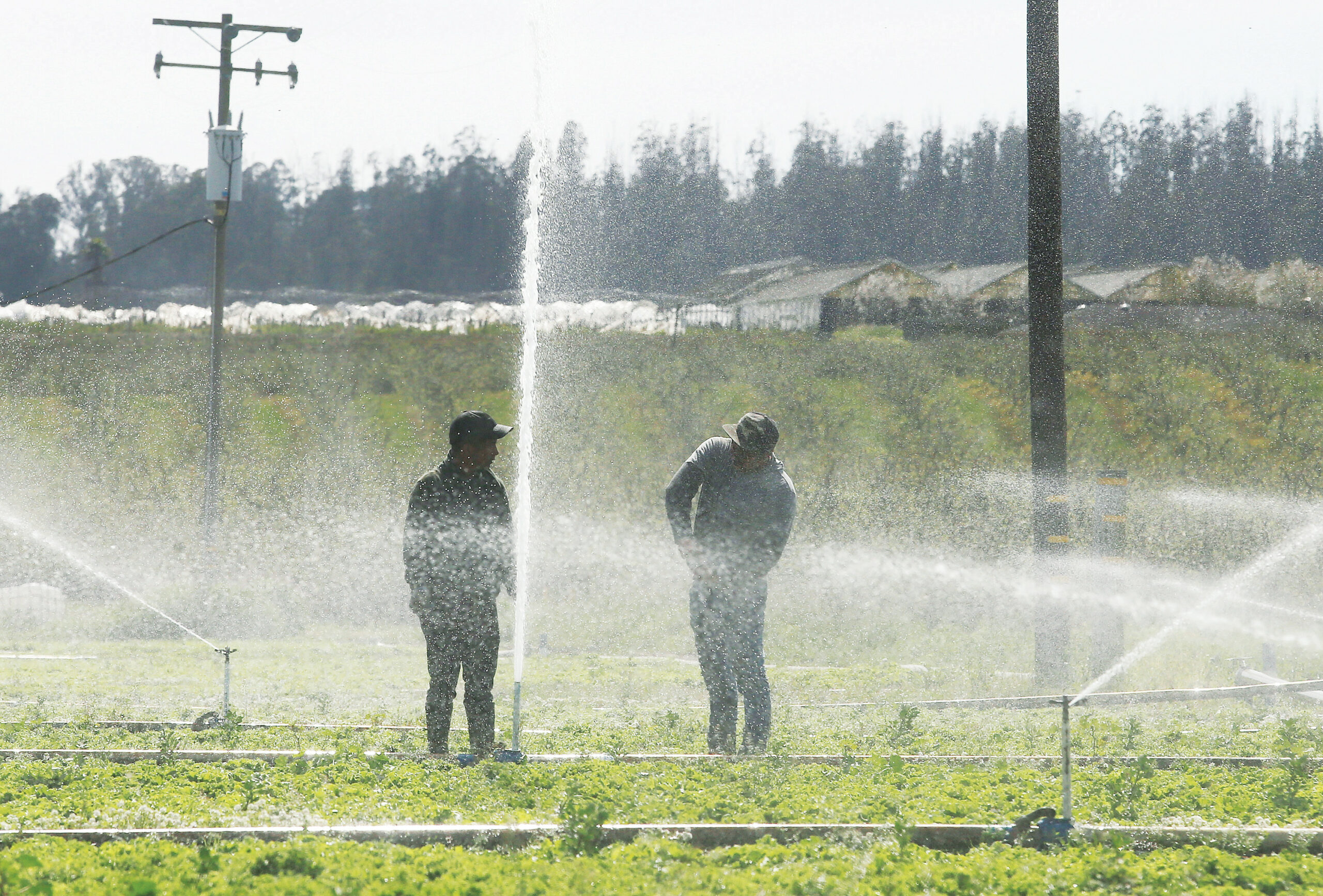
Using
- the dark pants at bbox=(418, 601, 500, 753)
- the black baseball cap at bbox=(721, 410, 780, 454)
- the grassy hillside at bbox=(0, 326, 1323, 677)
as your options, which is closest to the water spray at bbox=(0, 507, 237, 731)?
the grassy hillside at bbox=(0, 326, 1323, 677)

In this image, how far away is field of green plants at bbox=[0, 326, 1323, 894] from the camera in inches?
199

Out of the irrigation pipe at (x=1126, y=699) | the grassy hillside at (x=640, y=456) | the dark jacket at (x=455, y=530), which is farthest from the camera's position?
the grassy hillside at (x=640, y=456)

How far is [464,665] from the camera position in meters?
7.49

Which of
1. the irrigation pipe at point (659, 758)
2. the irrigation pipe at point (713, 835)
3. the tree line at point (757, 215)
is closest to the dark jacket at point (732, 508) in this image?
the irrigation pipe at point (659, 758)

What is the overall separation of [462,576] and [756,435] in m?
1.96

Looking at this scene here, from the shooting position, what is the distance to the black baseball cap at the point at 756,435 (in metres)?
7.59

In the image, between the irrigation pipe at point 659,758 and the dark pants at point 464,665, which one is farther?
the dark pants at point 464,665

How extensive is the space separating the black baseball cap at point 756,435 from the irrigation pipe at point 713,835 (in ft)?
9.19

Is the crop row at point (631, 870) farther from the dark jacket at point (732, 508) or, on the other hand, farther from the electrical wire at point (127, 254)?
the electrical wire at point (127, 254)

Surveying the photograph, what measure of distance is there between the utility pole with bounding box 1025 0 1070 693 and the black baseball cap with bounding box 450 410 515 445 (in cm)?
621

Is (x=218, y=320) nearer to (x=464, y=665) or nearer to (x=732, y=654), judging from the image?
(x=464, y=665)

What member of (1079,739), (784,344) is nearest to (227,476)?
(784,344)

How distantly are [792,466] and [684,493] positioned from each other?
61.2 ft

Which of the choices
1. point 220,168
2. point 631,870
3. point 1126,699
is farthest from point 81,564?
point 631,870
